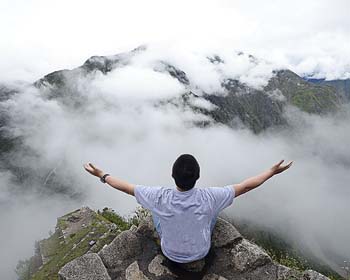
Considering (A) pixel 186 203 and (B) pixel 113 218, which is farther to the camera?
(B) pixel 113 218

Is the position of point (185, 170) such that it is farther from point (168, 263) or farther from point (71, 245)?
point (71, 245)

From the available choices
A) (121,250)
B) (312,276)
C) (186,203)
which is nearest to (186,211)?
(186,203)

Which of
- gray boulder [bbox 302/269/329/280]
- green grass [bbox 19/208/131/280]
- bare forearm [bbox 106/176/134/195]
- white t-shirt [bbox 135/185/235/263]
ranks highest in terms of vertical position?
bare forearm [bbox 106/176/134/195]

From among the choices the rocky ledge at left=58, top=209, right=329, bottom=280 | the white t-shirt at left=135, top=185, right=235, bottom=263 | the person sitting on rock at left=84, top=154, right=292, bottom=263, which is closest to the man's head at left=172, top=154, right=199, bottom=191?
the person sitting on rock at left=84, top=154, right=292, bottom=263

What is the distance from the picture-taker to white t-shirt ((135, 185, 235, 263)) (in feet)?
20.5

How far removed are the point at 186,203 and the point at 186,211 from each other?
0.14m

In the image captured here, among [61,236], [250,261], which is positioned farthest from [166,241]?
[61,236]

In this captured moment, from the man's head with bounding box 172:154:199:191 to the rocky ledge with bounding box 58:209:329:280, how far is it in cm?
191

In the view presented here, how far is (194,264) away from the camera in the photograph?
23.6ft

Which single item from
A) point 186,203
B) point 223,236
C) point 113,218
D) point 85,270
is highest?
point 186,203

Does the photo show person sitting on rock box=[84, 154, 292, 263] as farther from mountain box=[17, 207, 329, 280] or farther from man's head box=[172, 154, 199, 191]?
mountain box=[17, 207, 329, 280]

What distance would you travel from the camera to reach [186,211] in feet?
20.5

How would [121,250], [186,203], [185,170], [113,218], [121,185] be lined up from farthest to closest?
[113,218], [121,250], [121,185], [186,203], [185,170]

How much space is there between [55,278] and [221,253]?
19.0 feet
